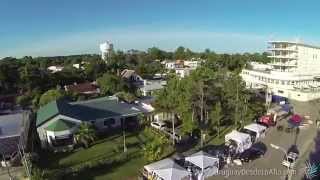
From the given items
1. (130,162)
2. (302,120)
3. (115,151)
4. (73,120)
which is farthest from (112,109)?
(302,120)

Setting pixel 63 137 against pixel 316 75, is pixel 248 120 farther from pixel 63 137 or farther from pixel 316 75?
pixel 316 75

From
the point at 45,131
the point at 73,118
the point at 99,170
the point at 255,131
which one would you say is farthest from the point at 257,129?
the point at 45,131

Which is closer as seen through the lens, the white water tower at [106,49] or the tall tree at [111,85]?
the tall tree at [111,85]

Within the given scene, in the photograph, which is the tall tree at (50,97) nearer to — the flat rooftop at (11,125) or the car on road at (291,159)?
the flat rooftop at (11,125)

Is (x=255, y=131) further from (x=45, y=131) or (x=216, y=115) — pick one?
(x=45, y=131)

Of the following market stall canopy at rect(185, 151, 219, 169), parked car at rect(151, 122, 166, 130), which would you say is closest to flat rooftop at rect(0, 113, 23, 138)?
parked car at rect(151, 122, 166, 130)

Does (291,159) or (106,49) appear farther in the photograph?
(106,49)

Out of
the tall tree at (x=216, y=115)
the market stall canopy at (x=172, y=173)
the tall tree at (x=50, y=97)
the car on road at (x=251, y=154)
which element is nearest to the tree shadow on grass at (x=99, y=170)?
the market stall canopy at (x=172, y=173)
